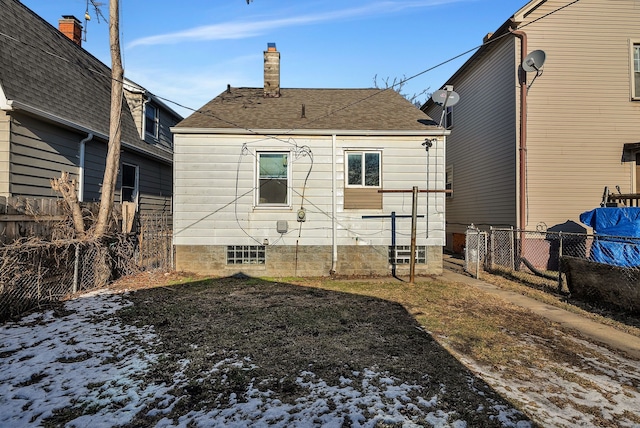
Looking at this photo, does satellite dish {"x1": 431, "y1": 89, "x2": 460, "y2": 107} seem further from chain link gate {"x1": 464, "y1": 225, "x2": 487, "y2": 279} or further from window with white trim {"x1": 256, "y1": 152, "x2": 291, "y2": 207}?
window with white trim {"x1": 256, "y1": 152, "x2": 291, "y2": 207}

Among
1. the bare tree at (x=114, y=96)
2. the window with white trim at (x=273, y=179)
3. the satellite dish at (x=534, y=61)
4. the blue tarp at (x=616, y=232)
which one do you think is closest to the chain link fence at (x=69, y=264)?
the bare tree at (x=114, y=96)

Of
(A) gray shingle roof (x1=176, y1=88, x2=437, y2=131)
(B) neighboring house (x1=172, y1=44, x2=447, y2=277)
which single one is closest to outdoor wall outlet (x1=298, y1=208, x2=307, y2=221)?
(B) neighboring house (x1=172, y1=44, x2=447, y2=277)

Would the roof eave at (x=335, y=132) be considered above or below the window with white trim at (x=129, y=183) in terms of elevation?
above

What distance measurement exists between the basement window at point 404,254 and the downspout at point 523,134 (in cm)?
330

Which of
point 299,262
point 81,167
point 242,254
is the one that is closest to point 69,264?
point 81,167

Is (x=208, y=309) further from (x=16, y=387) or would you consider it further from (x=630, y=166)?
(x=630, y=166)

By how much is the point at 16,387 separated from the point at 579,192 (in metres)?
13.0

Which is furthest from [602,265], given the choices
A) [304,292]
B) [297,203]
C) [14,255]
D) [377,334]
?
[14,255]

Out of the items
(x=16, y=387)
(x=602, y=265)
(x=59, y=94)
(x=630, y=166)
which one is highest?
(x=59, y=94)

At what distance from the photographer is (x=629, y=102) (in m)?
10.0

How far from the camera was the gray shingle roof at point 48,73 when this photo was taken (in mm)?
7410

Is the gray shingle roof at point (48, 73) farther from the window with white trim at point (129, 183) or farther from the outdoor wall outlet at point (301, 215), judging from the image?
the outdoor wall outlet at point (301, 215)

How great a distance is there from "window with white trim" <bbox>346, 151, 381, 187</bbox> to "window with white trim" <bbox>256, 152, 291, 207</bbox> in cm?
176

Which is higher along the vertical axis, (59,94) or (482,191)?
(59,94)
